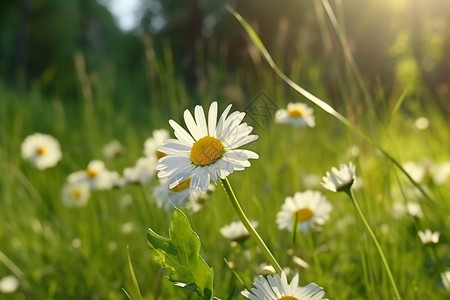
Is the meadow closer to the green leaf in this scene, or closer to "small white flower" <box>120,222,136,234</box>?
"small white flower" <box>120,222,136,234</box>

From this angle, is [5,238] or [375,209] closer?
[375,209]

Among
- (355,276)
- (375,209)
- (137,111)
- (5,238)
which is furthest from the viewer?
(137,111)

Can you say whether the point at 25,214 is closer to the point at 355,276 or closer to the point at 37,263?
the point at 37,263

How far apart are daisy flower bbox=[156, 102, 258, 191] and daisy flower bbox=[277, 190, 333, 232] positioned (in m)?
0.52

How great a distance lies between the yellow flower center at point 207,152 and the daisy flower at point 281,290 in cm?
13

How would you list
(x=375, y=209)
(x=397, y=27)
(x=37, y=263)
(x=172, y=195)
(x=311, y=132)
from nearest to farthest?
(x=172, y=195) < (x=375, y=209) < (x=37, y=263) < (x=311, y=132) < (x=397, y=27)

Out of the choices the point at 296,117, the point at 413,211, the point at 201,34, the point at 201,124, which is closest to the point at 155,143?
the point at 296,117

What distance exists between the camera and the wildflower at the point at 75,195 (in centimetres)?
221

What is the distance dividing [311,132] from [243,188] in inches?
53.1

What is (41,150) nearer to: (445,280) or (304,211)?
(304,211)

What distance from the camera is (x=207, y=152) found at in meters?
0.66

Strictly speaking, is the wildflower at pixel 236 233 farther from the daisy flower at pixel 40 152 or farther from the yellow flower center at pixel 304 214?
the daisy flower at pixel 40 152

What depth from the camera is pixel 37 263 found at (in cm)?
183

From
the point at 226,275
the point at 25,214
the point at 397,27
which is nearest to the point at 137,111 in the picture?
the point at 25,214
